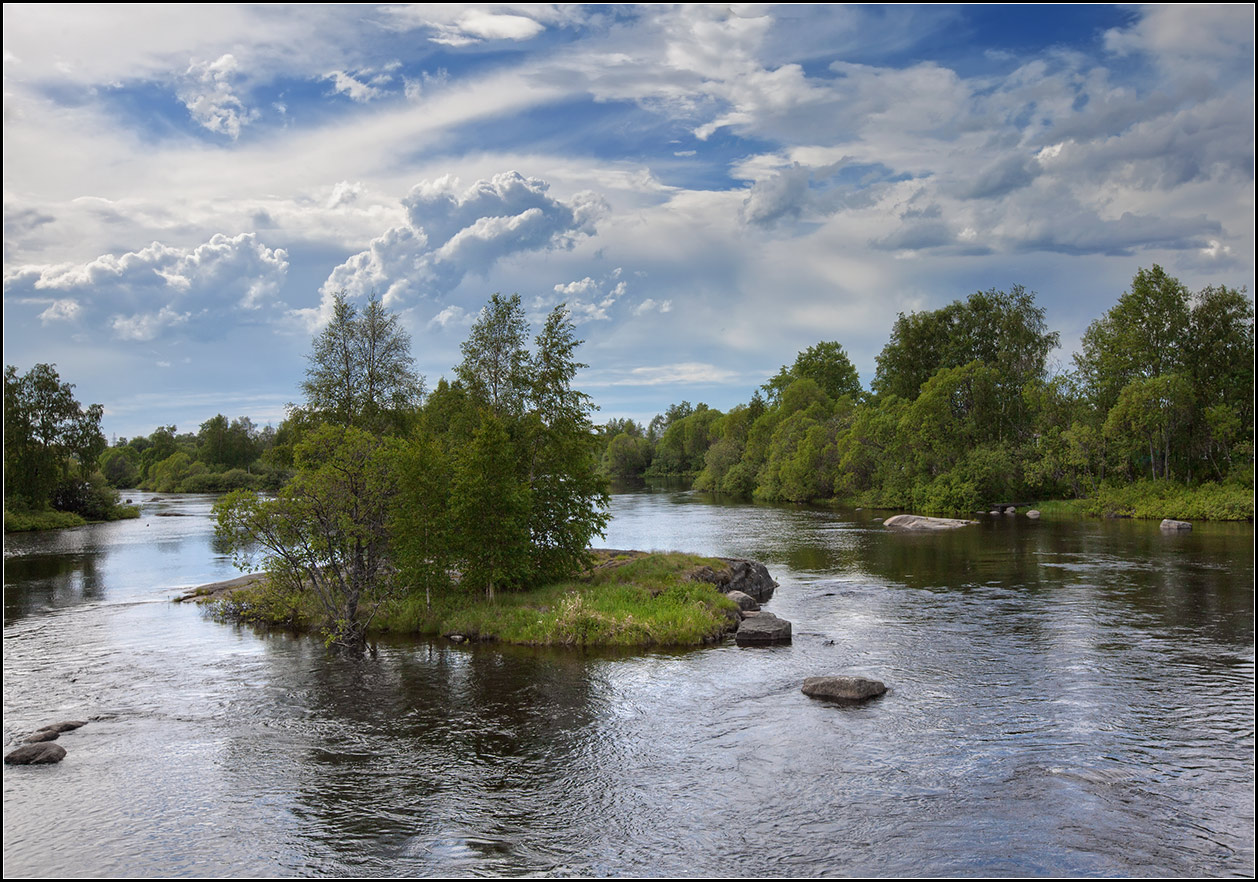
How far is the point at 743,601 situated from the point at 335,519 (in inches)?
645

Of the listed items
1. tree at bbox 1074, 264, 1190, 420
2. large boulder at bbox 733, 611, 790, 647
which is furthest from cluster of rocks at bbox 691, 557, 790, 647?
tree at bbox 1074, 264, 1190, 420

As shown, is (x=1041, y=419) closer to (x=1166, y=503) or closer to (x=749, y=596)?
(x=1166, y=503)

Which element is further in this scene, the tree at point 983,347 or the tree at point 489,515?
the tree at point 983,347

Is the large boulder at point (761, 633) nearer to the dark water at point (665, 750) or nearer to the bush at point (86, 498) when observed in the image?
the dark water at point (665, 750)

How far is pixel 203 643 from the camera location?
31219 mm

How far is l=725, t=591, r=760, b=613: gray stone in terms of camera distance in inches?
1344

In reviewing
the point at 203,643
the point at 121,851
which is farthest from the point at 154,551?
the point at 121,851

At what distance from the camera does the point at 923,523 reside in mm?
69125

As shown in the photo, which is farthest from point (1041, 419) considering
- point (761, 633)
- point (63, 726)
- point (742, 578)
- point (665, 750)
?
point (63, 726)

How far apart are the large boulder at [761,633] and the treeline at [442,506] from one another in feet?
26.9

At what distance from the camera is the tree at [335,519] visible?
97.9ft

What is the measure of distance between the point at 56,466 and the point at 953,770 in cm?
8757

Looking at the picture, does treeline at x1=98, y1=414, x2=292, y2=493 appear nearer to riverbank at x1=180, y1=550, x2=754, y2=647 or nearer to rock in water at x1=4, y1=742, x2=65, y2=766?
riverbank at x1=180, y1=550, x2=754, y2=647

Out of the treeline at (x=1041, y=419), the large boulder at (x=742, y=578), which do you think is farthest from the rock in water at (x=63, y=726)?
the treeline at (x=1041, y=419)
